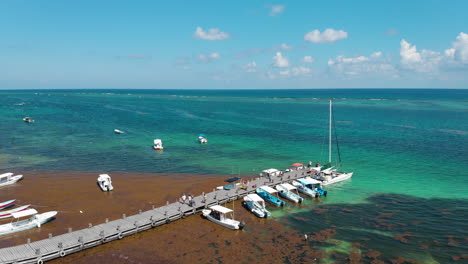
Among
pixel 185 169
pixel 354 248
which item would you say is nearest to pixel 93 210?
pixel 185 169

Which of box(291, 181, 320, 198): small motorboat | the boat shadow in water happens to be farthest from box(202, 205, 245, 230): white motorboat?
box(291, 181, 320, 198): small motorboat

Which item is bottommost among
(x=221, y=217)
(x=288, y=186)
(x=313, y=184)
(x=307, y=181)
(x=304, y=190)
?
(x=304, y=190)

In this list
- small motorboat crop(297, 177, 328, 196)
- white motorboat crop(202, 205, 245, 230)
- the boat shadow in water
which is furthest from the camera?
small motorboat crop(297, 177, 328, 196)

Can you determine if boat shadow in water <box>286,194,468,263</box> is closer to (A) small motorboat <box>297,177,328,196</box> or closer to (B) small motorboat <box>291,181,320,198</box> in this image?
(B) small motorboat <box>291,181,320,198</box>

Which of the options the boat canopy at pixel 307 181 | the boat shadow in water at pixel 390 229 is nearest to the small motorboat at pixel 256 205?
the boat shadow in water at pixel 390 229

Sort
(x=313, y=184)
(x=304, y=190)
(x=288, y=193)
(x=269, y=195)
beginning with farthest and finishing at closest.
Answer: (x=313, y=184), (x=304, y=190), (x=288, y=193), (x=269, y=195)

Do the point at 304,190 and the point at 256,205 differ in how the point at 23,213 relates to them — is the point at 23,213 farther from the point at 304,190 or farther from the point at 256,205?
the point at 304,190

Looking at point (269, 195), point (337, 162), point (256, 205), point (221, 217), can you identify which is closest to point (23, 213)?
point (221, 217)
